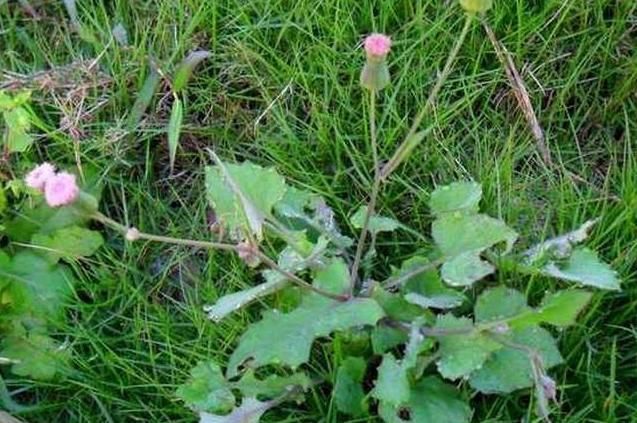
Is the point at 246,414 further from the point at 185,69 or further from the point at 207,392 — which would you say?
the point at 185,69

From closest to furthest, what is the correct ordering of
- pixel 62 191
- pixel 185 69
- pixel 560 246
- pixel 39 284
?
pixel 62 191
pixel 560 246
pixel 39 284
pixel 185 69

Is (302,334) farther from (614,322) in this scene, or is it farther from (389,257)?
(614,322)

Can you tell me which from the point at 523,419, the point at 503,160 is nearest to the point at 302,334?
the point at 523,419

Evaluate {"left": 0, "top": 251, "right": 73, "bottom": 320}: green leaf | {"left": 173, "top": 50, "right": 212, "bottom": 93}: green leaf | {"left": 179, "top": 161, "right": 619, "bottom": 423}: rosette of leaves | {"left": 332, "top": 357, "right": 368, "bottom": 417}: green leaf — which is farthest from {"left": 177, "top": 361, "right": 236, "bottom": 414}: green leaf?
{"left": 173, "top": 50, "right": 212, "bottom": 93}: green leaf

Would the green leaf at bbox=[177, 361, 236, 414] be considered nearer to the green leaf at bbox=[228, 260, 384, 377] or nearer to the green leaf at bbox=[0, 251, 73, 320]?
the green leaf at bbox=[228, 260, 384, 377]

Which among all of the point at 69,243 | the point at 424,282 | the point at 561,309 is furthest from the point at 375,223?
the point at 69,243

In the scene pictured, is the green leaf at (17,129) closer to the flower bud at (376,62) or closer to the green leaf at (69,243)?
the green leaf at (69,243)
